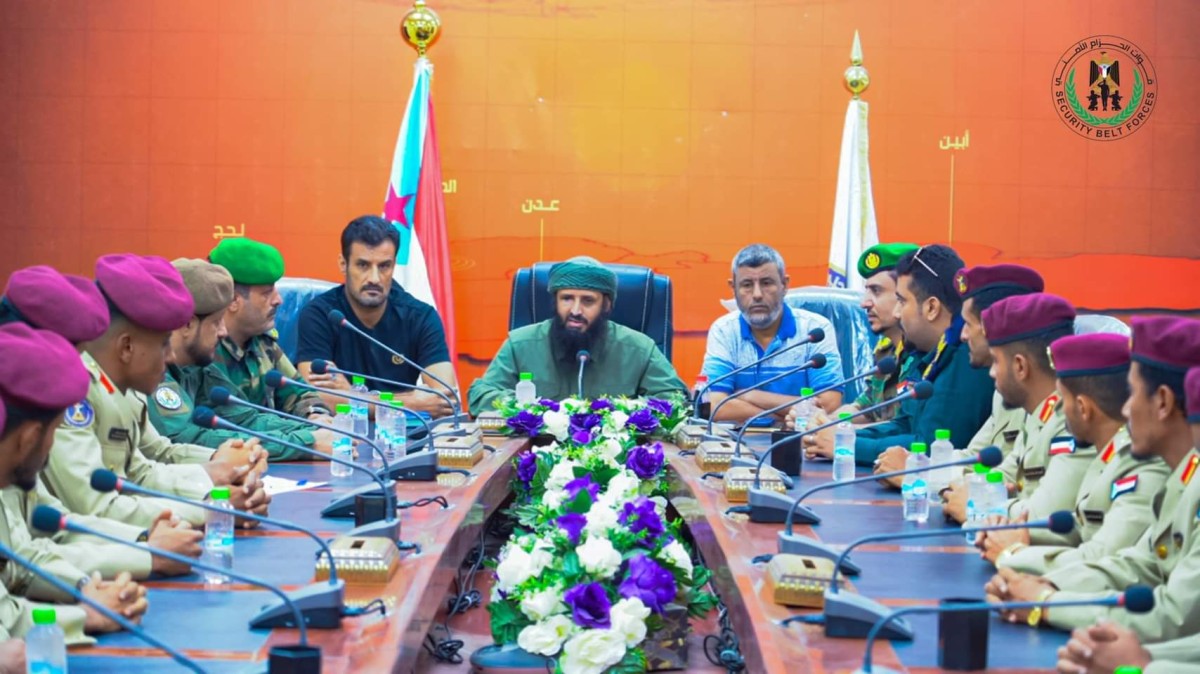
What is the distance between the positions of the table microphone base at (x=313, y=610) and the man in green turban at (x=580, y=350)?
2901 mm

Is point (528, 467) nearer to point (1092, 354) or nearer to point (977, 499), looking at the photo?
point (977, 499)

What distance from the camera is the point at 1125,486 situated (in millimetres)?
2443

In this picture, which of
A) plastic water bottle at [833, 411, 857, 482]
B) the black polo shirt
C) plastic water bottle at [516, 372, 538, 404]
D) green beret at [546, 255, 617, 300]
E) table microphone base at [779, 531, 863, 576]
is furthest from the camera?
the black polo shirt

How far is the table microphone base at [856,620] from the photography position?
2.00 metres

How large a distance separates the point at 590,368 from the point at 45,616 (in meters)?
3.43

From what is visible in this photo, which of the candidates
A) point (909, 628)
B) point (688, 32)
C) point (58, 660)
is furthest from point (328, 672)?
point (688, 32)

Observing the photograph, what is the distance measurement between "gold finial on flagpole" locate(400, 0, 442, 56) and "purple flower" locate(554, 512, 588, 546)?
13.0ft

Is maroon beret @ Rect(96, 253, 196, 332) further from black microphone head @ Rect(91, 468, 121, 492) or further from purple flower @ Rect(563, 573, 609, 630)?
purple flower @ Rect(563, 573, 609, 630)

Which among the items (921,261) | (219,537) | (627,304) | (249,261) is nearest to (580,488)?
(219,537)

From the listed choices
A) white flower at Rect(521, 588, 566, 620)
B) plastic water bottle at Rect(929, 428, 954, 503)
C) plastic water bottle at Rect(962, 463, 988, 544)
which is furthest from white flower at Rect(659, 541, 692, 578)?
plastic water bottle at Rect(929, 428, 954, 503)

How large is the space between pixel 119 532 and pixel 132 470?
0.59 metres

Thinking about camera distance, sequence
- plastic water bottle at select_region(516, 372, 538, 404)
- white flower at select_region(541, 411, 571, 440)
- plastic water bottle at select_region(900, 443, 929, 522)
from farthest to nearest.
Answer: plastic water bottle at select_region(516, 372, 538, 404) → white flower at select_region(541, 411, 571, 440) → plastic water bottle at select_region(900, 443, 929, 522)

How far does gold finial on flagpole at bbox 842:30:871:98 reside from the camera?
6266 millimetres

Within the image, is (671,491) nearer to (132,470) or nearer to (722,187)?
(132,470)
